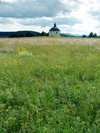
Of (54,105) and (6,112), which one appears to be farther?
(54,105)

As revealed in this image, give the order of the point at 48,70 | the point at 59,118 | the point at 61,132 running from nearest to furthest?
the point at 61,132
the point at 59,118
the point at 48,70

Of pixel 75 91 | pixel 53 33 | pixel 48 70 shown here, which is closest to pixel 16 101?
pixel 75 91

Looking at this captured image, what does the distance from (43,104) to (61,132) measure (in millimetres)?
708

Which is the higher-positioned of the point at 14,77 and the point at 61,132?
the point at 14,77

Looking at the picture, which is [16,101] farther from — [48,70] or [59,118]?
[48,70]

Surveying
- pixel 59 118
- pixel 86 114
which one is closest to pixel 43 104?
pixel 59 118

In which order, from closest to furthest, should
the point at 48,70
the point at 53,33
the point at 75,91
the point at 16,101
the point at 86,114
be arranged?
1. the point at 86,114
2. the point at 16,101
3. the point at 75,91
4. the point at 48,70
5. the point at 53,33

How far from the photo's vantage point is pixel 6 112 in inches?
84.7

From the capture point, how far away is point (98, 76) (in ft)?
11.7

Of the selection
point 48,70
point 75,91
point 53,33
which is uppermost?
point 53,33

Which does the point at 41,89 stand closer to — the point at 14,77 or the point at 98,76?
the point at 14,77

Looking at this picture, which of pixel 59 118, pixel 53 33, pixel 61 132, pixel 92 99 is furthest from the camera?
pixel 53 33

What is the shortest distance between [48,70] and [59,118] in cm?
243

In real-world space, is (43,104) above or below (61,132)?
above
